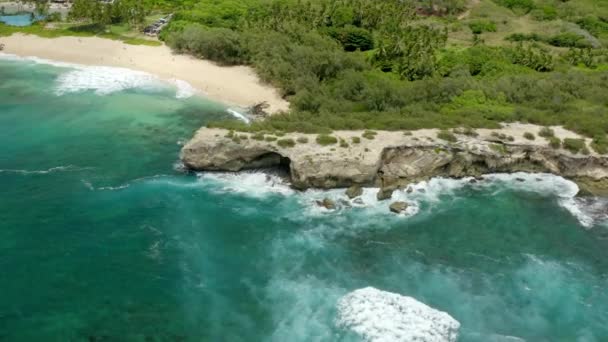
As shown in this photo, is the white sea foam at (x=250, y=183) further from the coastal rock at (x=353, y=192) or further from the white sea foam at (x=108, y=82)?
the white sea foam at (x=108, y=82)

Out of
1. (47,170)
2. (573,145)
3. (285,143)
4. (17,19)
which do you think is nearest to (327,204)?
(285,143)

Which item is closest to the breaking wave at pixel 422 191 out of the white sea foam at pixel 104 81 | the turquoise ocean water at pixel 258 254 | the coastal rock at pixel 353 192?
the turquoise ocean water at pixel 258 254

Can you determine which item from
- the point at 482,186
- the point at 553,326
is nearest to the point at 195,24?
the point at 482,186

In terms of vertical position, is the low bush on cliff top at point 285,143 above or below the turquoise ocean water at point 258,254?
above

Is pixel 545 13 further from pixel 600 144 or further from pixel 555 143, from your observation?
pixel 555 143

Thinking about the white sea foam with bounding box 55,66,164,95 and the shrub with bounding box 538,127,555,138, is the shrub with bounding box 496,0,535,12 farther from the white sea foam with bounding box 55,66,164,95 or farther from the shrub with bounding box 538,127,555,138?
the white sea foam with bounding box 55,66,164,95
